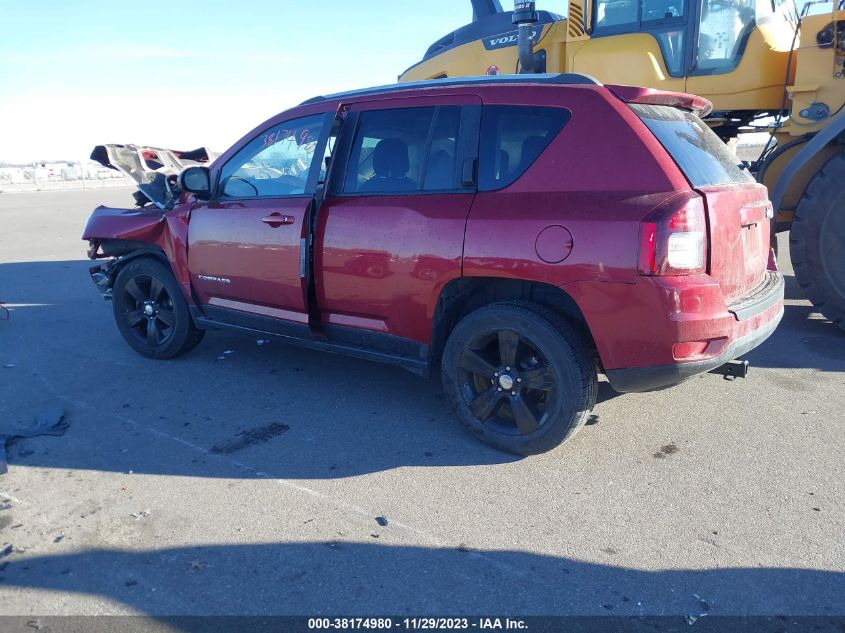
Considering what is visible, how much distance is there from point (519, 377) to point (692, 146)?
5.28ft

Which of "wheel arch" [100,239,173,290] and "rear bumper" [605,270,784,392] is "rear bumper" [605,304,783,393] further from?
"wheel arch" [100,239,173,290]

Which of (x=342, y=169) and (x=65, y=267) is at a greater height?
(x=342, y=169)

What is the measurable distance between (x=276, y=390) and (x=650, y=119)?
10.3 ft

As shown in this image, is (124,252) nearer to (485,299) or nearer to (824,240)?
(485,299)

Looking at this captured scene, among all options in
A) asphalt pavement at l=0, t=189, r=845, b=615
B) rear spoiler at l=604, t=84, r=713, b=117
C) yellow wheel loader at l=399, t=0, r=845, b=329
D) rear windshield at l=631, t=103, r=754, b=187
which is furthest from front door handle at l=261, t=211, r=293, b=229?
yellow wheel loader at l=399, t=0, r=845, b=329

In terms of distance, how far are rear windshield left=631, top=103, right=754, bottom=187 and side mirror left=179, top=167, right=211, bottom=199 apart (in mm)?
3195

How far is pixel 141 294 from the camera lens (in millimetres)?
5793

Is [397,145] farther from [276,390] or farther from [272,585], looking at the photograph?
[272,585]

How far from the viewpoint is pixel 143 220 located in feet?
18.2

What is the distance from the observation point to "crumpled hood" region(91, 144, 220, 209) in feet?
18.4

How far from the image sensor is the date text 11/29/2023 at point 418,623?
254cm

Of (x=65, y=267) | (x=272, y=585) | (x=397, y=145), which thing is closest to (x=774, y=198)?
(x=397, y=145)

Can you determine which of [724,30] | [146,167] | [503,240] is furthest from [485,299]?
[724,30]

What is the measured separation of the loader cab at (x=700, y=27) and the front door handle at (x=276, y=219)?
4284 mm
